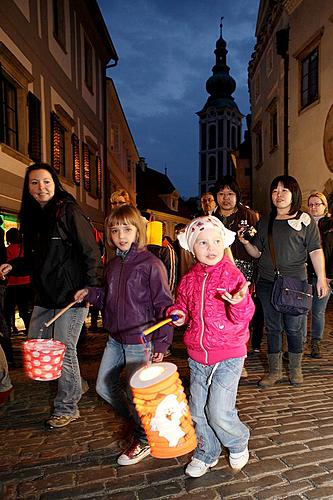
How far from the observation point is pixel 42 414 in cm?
380

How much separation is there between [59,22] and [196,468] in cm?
1324

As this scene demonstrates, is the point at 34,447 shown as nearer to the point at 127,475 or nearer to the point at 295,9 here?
the point at 127,475

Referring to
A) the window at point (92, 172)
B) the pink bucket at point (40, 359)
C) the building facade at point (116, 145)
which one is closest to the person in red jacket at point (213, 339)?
the pink bucket at point (40, 359)

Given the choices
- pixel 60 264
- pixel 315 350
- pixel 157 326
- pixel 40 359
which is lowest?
pixel 315 350

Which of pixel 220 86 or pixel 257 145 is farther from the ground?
pixel 220 86

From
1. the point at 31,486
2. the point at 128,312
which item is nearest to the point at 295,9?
the point at 128,312

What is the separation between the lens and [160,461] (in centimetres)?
288

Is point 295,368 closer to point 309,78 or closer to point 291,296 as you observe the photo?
point 291,296

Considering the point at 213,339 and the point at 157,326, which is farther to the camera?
the point at 213,339

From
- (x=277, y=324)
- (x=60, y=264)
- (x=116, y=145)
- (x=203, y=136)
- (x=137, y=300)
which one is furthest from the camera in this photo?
(x=203, y=136)

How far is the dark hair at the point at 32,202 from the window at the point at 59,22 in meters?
9.84

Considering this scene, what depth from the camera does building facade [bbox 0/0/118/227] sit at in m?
8.66

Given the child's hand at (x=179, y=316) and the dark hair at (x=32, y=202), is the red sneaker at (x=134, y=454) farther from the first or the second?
the dark hair at (x=32, y=202)

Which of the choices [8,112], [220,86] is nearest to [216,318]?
[8,112]
